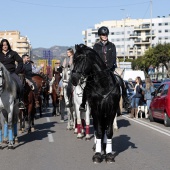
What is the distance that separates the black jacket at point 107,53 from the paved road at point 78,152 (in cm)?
206

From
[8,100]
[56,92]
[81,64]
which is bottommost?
[56,92]

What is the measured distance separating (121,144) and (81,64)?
4.10 metres

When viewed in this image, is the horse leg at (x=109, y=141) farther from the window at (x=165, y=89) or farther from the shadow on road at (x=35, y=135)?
the window at (x=165, y=89)

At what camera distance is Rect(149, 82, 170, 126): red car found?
19484mm

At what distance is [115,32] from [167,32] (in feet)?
68.5

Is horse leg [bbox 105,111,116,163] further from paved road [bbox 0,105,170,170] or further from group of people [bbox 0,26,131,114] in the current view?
group of people [bbox 0,26,131,114]

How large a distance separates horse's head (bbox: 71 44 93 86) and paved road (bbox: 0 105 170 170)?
5.75 ft

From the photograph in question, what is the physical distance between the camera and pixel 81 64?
32.5 ft

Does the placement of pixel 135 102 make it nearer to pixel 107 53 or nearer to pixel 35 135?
pixel 35 135

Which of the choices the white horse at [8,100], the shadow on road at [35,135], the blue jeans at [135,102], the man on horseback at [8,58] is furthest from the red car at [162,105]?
the white horse at [8,100]

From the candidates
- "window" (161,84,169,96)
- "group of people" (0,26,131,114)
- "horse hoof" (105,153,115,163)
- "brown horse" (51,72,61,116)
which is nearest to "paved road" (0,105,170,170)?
"horse hoof" (105,153,115,163)

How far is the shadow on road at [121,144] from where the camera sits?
39.8 feet

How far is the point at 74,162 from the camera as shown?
1048 cm

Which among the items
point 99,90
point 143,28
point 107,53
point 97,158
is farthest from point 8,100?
point 143,28
